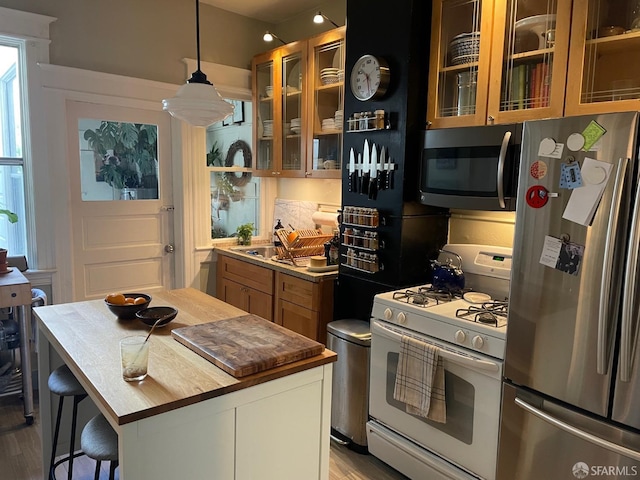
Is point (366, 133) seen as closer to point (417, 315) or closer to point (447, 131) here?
point (447, 131)

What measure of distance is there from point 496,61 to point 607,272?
114 cm

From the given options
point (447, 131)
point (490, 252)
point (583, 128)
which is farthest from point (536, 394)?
point (447, 131)

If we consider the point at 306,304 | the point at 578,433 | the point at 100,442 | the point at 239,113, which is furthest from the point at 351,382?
the point at 239,113

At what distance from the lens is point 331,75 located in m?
3.28

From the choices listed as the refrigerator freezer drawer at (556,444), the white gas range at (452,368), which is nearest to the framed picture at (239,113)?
the white gas range at (452,368)

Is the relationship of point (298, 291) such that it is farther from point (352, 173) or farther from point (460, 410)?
point (460, 410)

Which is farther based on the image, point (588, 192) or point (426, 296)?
point (426, 296)

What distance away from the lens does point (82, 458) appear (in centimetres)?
254

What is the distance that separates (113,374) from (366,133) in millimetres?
1871

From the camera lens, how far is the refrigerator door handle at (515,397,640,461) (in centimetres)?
161

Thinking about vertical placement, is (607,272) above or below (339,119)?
below

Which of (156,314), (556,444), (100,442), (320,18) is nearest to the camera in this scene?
(100,442)

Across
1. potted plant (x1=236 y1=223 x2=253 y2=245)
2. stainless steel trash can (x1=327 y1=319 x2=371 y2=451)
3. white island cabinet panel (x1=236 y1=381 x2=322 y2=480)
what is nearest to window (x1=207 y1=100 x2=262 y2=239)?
potted plant (x1=236 y1=223 x2=253 y2=245)

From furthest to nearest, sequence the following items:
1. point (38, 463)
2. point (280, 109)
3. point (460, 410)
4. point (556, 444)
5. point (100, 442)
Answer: point (280, 109) < point (38, 463) < point (460, 410) < point (556, 444) < point (100, 442)
